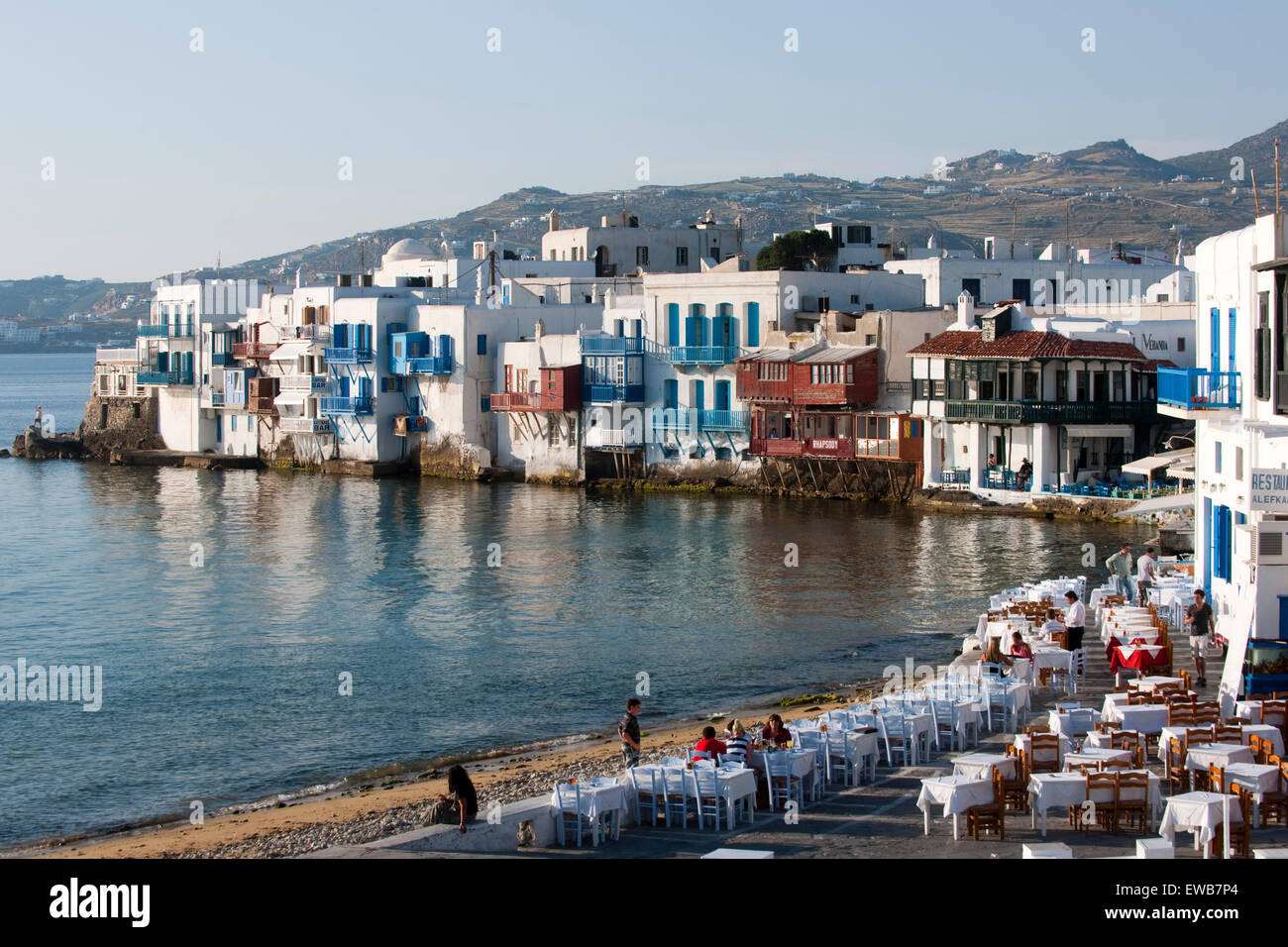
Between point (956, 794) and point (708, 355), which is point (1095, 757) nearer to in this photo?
point (956, 794)

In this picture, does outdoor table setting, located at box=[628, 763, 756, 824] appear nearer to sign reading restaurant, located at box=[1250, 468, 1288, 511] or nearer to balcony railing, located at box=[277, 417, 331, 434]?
sign reading restaurant, located at box=[1250, 468, 1288, 511]

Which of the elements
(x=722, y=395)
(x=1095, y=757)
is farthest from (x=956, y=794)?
(x=722, y=395)

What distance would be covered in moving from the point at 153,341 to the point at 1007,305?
173 feet

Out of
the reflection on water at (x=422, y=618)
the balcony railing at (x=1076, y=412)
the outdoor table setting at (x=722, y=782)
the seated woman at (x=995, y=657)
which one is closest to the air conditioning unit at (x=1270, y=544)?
the seated woman at (x=995, y=657)

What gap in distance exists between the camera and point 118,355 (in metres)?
93.8

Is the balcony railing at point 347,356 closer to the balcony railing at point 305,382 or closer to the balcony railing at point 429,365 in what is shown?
the balcony railing at point 305,382

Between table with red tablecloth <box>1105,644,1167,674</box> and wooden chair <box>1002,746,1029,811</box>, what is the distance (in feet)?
20.9

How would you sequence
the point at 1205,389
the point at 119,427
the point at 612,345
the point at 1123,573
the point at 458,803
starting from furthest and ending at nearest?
the point at 119,427, the point at 612,345, the point at 1123,573, the point at 1205,389, the point at 458,803

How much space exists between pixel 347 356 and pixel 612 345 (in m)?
15.5

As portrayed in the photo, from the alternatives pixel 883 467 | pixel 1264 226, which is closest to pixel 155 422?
pixel 883 467

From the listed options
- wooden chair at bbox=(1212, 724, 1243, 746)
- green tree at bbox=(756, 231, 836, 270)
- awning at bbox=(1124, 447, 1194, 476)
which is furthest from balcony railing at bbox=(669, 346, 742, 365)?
wooden chair at bbox=(1212, 724, 1243, 746)

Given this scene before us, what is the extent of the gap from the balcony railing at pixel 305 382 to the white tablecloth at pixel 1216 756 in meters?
Result: 64.5

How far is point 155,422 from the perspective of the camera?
89938 millimetres
